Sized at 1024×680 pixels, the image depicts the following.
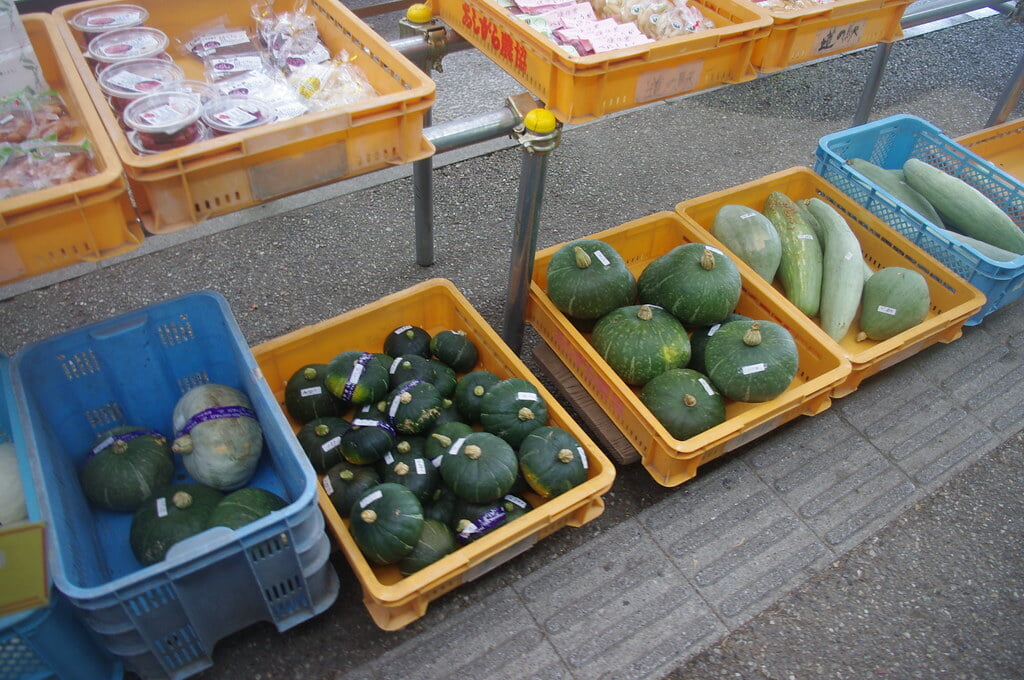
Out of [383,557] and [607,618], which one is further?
[607,618]

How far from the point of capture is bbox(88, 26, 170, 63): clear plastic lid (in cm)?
198

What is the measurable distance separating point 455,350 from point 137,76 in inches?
47.9

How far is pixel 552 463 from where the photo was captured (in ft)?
6.76

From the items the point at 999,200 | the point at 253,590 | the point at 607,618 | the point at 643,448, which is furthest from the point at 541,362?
the point at 999,200

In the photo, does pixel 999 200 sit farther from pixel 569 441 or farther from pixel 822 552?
pixel 569 441

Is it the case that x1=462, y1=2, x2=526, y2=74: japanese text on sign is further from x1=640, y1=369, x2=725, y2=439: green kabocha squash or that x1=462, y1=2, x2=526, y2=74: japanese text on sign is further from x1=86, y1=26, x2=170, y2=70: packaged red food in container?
x1=640, y1=369, x2=725, y2=439: green kabocha squash

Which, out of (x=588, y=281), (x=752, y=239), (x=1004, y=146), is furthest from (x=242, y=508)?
(x=1004, y=146)

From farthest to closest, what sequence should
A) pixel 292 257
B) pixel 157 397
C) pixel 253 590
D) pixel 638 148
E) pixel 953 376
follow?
pixel 638 148
pixel 292 257
pixel 953 376
pixel 157 397
pixel 253 590

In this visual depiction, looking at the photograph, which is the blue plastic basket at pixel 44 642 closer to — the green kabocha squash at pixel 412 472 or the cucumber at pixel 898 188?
the green kabocha squash at pixel 412 472

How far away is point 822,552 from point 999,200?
2020mm

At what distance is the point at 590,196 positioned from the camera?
3719 mm

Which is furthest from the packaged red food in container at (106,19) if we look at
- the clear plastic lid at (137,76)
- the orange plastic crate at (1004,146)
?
the orange plastic crate at (1004,146)

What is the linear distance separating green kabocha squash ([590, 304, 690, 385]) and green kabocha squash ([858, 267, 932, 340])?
808 millimetres

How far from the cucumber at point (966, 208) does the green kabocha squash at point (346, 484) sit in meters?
2.70
